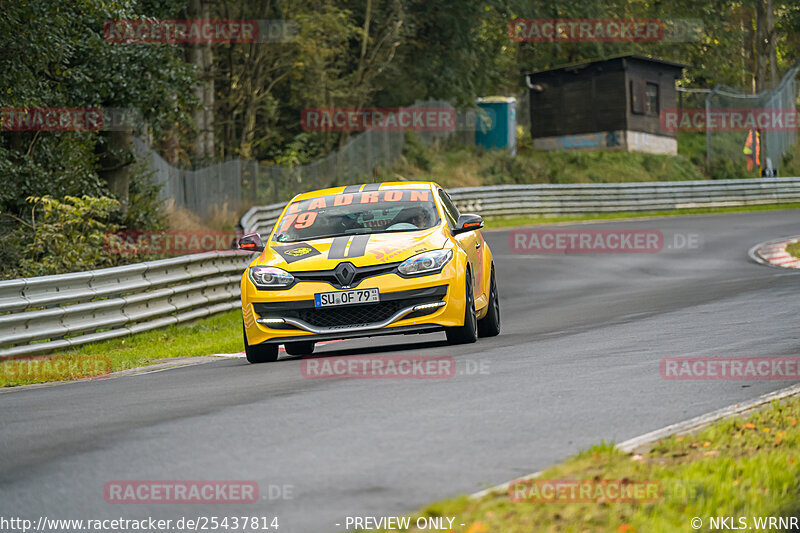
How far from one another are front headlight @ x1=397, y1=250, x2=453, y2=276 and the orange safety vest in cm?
A: 4388

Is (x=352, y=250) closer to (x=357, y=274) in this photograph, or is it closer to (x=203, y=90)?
(x=357, y=274)

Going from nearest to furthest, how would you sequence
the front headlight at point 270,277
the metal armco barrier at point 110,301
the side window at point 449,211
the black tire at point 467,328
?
the front headlight at point 270,277, the black tire at point 467,328, the side window at point 449,211, the metal armco barrier at point 110,301

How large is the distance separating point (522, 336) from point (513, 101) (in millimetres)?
41241

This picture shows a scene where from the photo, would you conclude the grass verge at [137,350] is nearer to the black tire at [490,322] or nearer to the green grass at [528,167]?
the black tire at [490,322]

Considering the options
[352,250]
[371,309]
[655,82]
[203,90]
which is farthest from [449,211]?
[655,82]

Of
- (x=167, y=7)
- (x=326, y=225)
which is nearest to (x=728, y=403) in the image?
(x=326, y=225)

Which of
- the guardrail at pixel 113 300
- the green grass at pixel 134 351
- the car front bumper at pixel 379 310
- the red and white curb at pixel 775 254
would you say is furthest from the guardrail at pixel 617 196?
the car front bumper at pixel 379 310

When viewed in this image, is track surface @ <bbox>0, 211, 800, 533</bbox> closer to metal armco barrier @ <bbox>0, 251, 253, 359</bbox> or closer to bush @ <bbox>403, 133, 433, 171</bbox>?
metal armco barrier @ <bbox>0, 251, 253, 359</bbox>

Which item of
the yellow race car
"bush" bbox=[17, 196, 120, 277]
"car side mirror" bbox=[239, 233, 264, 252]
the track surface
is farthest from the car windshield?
"bush" bbox=[17, 196, 120, 277]

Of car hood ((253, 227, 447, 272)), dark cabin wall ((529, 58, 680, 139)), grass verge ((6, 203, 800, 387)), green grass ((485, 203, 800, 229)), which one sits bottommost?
green grass ((485, 203, 800, 229))

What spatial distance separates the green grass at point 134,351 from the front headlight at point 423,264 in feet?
11.2

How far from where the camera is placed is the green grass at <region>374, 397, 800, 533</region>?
4.63 m

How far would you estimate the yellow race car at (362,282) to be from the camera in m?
10.6

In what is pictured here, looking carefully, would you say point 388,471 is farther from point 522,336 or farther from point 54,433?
point 522,336
